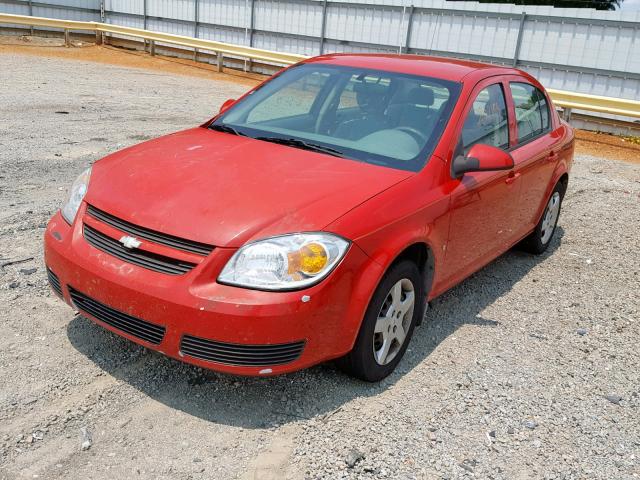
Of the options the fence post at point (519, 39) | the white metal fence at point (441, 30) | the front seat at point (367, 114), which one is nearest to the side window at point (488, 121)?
the front seat at point (367, 114)

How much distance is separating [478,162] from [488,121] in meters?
0.77

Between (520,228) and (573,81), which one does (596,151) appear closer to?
(573,81)

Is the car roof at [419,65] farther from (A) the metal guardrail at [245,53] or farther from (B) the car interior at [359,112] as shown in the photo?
(A) the metal guardrail at [245,53]

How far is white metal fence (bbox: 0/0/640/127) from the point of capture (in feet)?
48.9

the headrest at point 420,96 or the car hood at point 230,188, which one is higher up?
the headrest at point 420,96

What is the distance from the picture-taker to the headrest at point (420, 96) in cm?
439

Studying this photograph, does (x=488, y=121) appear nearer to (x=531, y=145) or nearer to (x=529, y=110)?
(x=531, y=145)

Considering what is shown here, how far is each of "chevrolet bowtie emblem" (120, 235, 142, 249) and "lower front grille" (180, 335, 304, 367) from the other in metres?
0.51

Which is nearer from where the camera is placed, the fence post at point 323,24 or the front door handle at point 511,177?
the front door handle at point 511,177

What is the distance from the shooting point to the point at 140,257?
324cm

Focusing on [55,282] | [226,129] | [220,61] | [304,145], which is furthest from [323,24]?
[55,282]

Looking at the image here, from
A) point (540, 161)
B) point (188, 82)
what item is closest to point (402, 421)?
point (540, 161)

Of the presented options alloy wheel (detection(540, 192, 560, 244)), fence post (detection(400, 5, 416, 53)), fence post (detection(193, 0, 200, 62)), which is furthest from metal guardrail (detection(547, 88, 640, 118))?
fence post (detection(193, 0, 200, 62))

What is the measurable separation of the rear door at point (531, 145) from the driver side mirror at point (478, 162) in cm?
91
